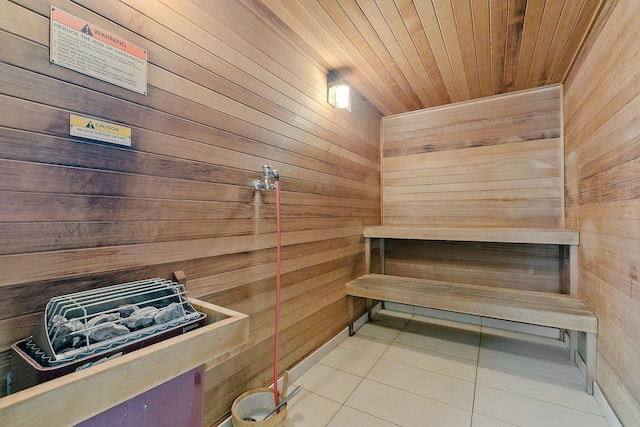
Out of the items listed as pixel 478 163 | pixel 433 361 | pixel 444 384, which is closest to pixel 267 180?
pixel 444 384

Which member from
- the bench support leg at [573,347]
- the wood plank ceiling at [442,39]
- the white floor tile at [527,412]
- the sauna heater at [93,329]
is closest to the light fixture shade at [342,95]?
the wood plank ceiling at [442,39]

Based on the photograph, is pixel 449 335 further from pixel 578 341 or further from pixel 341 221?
pixel 341 221

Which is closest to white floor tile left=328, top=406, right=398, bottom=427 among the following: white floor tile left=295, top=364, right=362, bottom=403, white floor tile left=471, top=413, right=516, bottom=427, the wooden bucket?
white floor tile left=295, top=364, right=362, bottom=403

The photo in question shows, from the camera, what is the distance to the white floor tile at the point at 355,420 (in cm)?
162

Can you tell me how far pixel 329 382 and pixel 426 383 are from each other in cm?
66

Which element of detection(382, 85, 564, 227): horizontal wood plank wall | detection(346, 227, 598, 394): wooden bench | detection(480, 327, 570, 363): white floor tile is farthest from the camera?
detection(382, 85, 564, 227): horizontal wood plank wall

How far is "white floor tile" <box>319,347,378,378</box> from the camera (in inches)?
85.9

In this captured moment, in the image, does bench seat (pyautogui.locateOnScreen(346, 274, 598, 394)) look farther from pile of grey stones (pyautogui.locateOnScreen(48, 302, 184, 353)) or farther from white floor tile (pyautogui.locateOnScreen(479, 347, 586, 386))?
pile of grey stones (pyautogui.locateOnScreen(48, 302, 184, 353))

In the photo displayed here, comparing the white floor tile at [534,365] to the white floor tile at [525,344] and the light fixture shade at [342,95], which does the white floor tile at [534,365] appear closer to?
Answer: the white floor tile at [525,344]

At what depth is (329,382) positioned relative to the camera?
202cm

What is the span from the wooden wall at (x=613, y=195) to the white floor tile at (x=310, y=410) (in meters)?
1.45

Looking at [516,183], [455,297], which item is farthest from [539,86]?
[455,297]

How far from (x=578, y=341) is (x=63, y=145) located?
330 centimetres

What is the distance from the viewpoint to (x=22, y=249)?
88 centimetres
